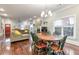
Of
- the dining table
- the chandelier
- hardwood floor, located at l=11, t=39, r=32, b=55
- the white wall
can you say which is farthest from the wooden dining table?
the chandelier

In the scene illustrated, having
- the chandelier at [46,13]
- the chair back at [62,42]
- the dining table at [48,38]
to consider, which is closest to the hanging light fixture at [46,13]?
the chandelier at [46,13]

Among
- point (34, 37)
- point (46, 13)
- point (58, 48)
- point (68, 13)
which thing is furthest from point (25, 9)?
point (58, 48)

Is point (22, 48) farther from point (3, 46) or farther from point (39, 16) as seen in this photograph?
point (39, 16)

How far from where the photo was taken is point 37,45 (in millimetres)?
3123

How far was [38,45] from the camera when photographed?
3.12m

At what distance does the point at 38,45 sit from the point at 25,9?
109 cm

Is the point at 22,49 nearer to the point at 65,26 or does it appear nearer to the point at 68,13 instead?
the point at 65,26

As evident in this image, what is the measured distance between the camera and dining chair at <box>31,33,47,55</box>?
3.06m

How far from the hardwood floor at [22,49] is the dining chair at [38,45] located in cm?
16

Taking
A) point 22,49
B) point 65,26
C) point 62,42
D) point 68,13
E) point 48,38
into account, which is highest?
point 68,13

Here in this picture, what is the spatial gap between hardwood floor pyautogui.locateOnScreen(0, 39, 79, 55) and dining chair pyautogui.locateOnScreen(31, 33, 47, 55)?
16 cm

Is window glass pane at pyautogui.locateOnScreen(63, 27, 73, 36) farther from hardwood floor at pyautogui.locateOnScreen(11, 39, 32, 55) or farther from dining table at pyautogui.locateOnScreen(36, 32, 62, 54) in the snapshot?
hardwood floor at pyautogui.locateOnScreen(11, 39, 32, 55)
